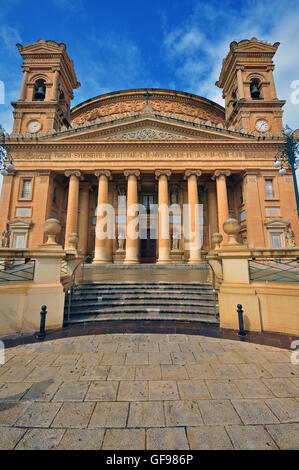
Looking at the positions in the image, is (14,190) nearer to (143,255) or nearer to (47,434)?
(143,255)

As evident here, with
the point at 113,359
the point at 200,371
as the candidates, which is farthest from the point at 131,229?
the point at 200,371

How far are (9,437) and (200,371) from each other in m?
2.79

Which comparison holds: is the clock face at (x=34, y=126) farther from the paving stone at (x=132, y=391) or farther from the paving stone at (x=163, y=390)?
the paving stone at (x=163, y=390)

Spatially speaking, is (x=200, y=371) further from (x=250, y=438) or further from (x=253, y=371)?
(x=250, y=438)

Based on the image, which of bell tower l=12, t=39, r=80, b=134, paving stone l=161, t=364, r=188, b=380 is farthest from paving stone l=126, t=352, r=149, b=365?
bell tower l=12, t=39, r=80, b=134

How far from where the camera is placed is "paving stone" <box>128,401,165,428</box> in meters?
2.41

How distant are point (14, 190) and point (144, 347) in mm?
23348

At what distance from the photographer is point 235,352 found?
14.5 feet

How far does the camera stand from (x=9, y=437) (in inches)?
87.5

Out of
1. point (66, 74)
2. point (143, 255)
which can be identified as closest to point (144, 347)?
point (143, 255)

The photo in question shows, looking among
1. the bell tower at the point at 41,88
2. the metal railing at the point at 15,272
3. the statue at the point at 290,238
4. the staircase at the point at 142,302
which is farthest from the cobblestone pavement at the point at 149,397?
the bell tower at the point at 41,88

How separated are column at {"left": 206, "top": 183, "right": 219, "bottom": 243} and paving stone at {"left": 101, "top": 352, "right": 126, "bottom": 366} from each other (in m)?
21.4

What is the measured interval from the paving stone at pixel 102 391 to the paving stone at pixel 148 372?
1.42 ft

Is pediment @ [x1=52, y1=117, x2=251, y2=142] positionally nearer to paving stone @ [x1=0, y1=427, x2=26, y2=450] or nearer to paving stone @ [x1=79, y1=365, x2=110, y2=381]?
paving stone @ [x1=79, y1=365, x2=110, y2=381]
